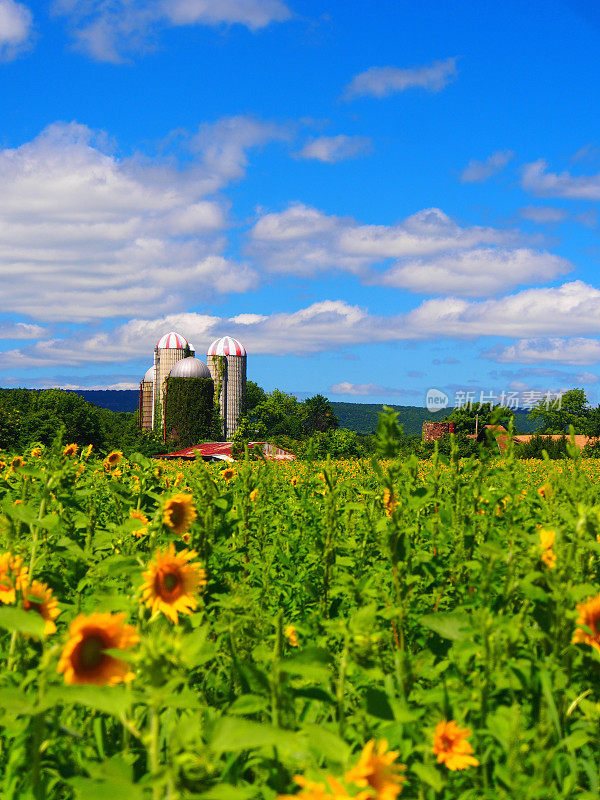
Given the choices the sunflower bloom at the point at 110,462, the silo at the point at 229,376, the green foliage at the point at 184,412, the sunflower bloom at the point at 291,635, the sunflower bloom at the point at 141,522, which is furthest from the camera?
the silo at the point at 229,376

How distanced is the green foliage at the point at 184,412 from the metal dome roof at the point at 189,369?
99cm

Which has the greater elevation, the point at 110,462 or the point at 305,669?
the point at 110,462

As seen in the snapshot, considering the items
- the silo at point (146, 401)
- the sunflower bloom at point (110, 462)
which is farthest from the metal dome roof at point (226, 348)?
the sunflower bloom at point (110, 462)

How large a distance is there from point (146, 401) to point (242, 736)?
7095cm

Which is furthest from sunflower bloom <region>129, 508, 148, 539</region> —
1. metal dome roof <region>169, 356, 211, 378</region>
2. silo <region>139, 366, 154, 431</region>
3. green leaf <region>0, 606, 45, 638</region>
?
silo <region>139, 366, 154, 431</region>

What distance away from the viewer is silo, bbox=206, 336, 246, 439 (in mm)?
69375

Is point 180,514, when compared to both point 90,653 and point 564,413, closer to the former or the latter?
point 90,653

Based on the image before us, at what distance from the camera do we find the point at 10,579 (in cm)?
183

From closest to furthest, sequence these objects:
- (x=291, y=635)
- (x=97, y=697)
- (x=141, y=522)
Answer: (x=97, y=697), (x=291, y=635), (x=141, y=522)

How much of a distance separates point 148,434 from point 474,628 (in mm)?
59940

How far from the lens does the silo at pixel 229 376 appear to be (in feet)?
228

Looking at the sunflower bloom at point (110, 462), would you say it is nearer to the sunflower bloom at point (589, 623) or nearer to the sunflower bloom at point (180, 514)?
the sunflower bloom at point (180, 514)

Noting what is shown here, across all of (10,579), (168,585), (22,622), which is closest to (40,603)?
(10,579)

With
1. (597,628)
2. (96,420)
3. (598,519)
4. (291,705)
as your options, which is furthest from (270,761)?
(96,420)
